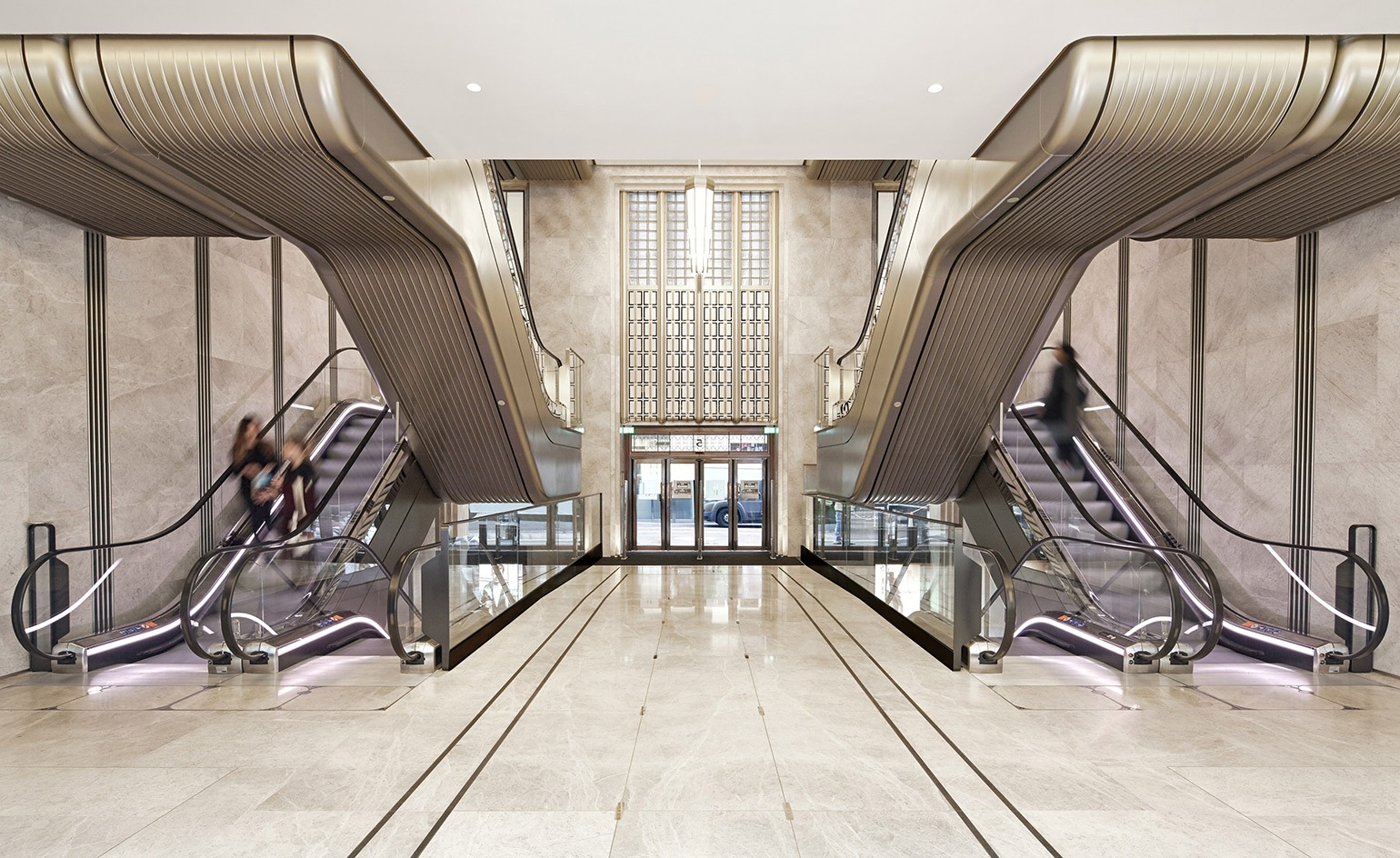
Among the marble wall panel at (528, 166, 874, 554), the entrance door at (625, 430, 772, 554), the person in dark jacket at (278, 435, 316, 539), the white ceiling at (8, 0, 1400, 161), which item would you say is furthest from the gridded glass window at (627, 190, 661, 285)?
the white ceiling at (8, 0, 1400, 161)

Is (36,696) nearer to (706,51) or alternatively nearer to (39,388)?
(39,388)

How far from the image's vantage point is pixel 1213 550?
22.3ft

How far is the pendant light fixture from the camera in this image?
7.34 metres

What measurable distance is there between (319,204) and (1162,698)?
6.30 m

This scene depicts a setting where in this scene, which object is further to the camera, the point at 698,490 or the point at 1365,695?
the point at 698,490

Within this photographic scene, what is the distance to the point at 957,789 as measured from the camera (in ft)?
10.7

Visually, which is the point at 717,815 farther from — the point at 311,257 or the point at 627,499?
the point at 627,499

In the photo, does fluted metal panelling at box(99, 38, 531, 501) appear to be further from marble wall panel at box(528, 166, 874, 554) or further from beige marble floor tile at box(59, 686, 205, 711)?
marble wall panel at box(528, 166, 874, 554)

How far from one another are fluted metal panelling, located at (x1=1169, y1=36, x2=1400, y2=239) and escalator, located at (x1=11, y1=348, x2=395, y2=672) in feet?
23.8

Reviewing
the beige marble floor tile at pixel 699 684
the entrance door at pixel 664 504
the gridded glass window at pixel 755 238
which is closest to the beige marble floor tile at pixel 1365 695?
the beige marble floor tile at pixel 699 684

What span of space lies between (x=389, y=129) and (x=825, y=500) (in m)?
7.83

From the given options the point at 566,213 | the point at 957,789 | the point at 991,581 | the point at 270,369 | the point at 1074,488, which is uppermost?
the point at 566,213

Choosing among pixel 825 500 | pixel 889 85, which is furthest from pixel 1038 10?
pixel 825 500

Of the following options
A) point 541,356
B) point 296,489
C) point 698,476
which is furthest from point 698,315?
point 296,489
